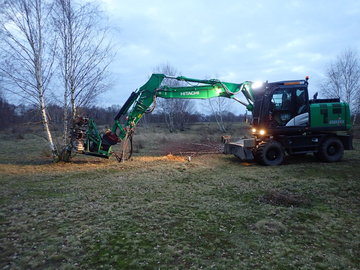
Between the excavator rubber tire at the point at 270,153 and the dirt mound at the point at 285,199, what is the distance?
3527 mm

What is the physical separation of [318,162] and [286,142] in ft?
5.97

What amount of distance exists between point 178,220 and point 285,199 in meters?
2.78

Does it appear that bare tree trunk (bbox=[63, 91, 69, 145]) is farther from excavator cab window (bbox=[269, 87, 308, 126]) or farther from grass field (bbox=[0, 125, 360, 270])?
excavator cab window (bbox=[269, 87, 308, 126])

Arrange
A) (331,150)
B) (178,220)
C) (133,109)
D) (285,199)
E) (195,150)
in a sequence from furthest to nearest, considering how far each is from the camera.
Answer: (195,150) < (331,150) < (133,109) < (285,199) < (178,220)

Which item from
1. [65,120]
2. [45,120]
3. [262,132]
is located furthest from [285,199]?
[45,120]

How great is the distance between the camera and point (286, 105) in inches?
397

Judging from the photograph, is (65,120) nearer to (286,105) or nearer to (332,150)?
(286,105)

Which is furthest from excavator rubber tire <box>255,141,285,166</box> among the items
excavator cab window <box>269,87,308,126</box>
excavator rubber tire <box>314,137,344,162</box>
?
excavator rubber tire <box>314,137,344,162</box>

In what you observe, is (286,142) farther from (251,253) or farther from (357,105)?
(357,105)

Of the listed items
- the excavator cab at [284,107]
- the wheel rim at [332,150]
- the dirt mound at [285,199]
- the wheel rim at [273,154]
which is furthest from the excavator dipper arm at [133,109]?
the wheel rim at [332,150]

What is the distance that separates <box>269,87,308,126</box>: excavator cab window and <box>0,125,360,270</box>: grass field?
104 inches

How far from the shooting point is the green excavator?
9.78 m

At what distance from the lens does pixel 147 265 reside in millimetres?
3166

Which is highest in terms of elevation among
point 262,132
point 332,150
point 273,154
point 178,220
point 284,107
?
point 284,107
